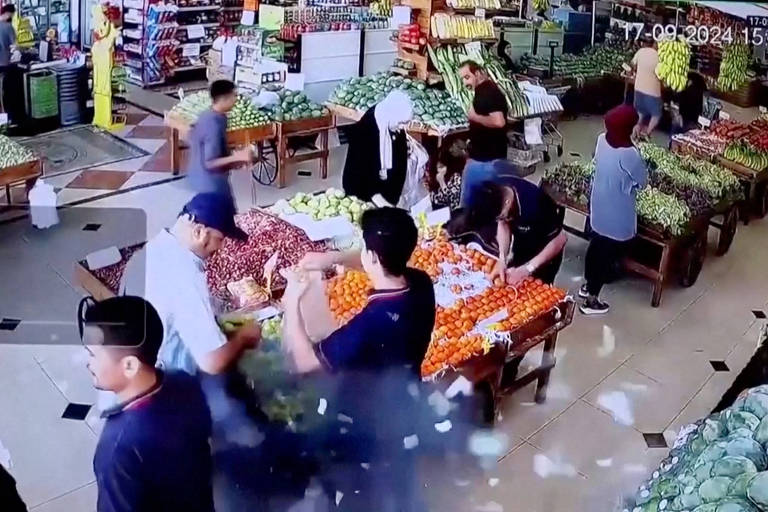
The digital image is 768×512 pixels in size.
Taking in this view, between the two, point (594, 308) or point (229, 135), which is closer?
point (594, 308)

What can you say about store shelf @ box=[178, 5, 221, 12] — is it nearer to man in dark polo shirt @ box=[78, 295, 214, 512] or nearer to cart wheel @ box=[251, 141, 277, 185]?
cart wheel @ box=[251, 141, 277, 185]

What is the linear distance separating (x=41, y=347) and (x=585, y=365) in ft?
10.1

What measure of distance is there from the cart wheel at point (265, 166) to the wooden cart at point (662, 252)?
8.16 feet

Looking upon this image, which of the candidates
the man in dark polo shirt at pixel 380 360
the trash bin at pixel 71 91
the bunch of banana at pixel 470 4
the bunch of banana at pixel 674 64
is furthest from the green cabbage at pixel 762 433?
the trash bin at pixel 71 91

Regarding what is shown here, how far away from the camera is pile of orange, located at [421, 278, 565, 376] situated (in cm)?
352

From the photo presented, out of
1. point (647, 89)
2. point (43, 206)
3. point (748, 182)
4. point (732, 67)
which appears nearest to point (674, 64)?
point (647, 89)

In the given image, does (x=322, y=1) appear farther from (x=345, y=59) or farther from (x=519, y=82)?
(x=519, y=82)

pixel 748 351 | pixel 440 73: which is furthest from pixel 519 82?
pixel 748 351

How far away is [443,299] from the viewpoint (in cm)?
385

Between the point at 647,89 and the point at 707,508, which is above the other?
the point at 647,89

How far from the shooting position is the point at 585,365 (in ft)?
15.6

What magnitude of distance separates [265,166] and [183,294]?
15.2 ft

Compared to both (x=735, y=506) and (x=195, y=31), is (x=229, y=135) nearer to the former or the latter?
(x=195, y=31)

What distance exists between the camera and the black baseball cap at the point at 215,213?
337 cm
